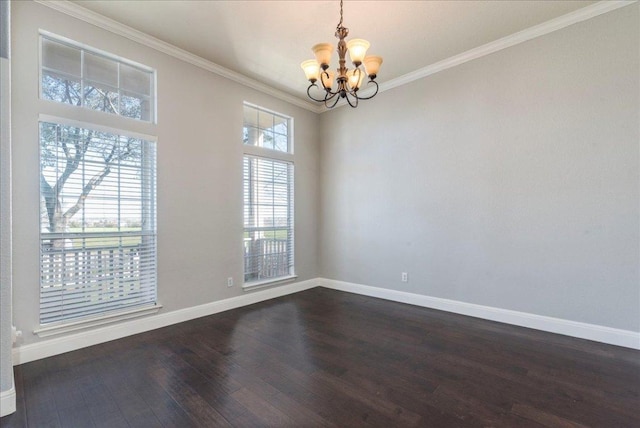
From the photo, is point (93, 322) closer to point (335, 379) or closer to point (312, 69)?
point (335, 379)

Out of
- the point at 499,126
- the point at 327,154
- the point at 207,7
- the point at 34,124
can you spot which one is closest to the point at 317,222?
the point at 327,154

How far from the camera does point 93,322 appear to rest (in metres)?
2.90

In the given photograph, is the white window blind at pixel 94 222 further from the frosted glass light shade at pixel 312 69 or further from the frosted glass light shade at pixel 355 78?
the frosted glass light shade at pixel 355 78

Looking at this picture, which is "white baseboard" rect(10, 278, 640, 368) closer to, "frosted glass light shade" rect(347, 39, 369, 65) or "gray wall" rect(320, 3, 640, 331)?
"gray wall" rect(320, 3, 640, 331)

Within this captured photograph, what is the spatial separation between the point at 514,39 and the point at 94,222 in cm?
486

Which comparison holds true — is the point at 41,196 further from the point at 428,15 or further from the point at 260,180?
the point at 428,15

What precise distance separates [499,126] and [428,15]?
1.49 meters

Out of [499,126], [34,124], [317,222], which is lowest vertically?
[317,222]

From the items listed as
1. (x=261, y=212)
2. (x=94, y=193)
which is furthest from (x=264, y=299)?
(x=94, y=193)

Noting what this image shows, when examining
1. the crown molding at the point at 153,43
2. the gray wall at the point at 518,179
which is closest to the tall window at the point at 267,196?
the crown molding at the point at 153,43

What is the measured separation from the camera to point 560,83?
308cm

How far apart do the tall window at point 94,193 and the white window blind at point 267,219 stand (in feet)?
4.28

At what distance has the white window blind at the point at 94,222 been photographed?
2688mm

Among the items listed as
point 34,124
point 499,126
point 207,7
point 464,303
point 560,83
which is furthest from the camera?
point 464,303
